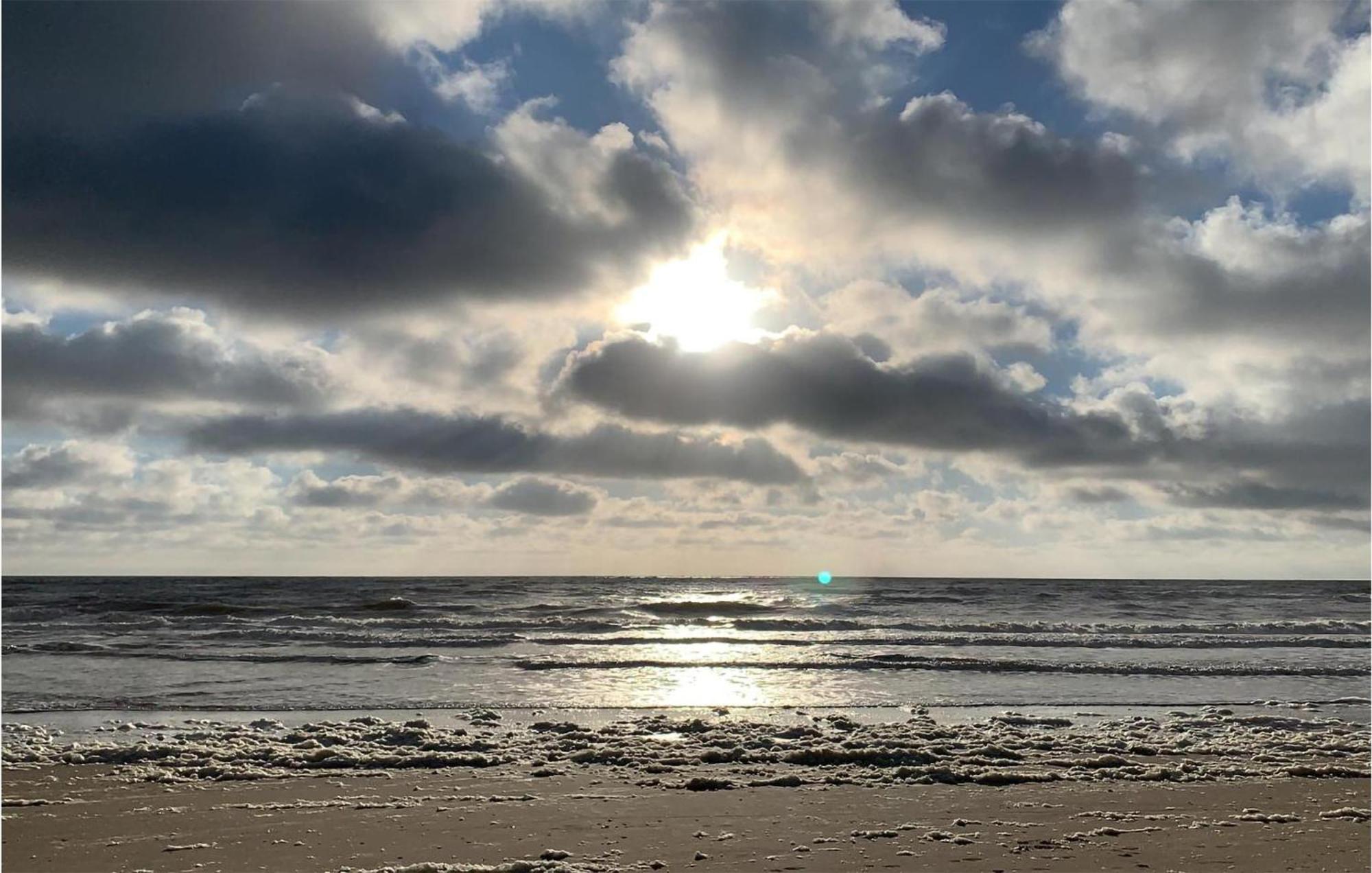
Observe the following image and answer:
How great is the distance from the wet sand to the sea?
5.44m

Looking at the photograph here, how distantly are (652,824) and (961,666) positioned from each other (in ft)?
46.6

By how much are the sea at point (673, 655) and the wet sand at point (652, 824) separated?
5.44m

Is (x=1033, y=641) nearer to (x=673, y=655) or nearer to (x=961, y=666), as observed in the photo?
(x=961, y=666)

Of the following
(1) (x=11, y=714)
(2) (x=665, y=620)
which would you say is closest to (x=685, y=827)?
(1) (x=11, y=714)

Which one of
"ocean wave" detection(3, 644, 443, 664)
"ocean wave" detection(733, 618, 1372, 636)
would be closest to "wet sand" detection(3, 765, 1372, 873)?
"ocean wave" detection(3, 644, 443, 664)

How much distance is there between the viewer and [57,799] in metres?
8.79

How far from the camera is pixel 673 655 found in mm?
23562

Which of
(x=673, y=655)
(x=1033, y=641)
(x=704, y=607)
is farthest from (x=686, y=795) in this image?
(x=704, y=607)

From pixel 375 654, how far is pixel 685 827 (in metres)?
17.6

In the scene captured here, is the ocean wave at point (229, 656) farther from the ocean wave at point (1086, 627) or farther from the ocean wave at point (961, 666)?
the ocean wave at point (1086, 627)

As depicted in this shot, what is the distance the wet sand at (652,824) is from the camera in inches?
281

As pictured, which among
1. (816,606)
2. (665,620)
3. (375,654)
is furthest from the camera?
(816,606)

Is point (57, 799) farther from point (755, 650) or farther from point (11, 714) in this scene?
point (755, 650)

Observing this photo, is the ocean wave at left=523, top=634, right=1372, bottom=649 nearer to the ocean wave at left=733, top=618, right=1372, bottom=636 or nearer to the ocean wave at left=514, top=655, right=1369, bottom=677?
the ocean wave at left=733, top=618, right=1372, bottom=636
